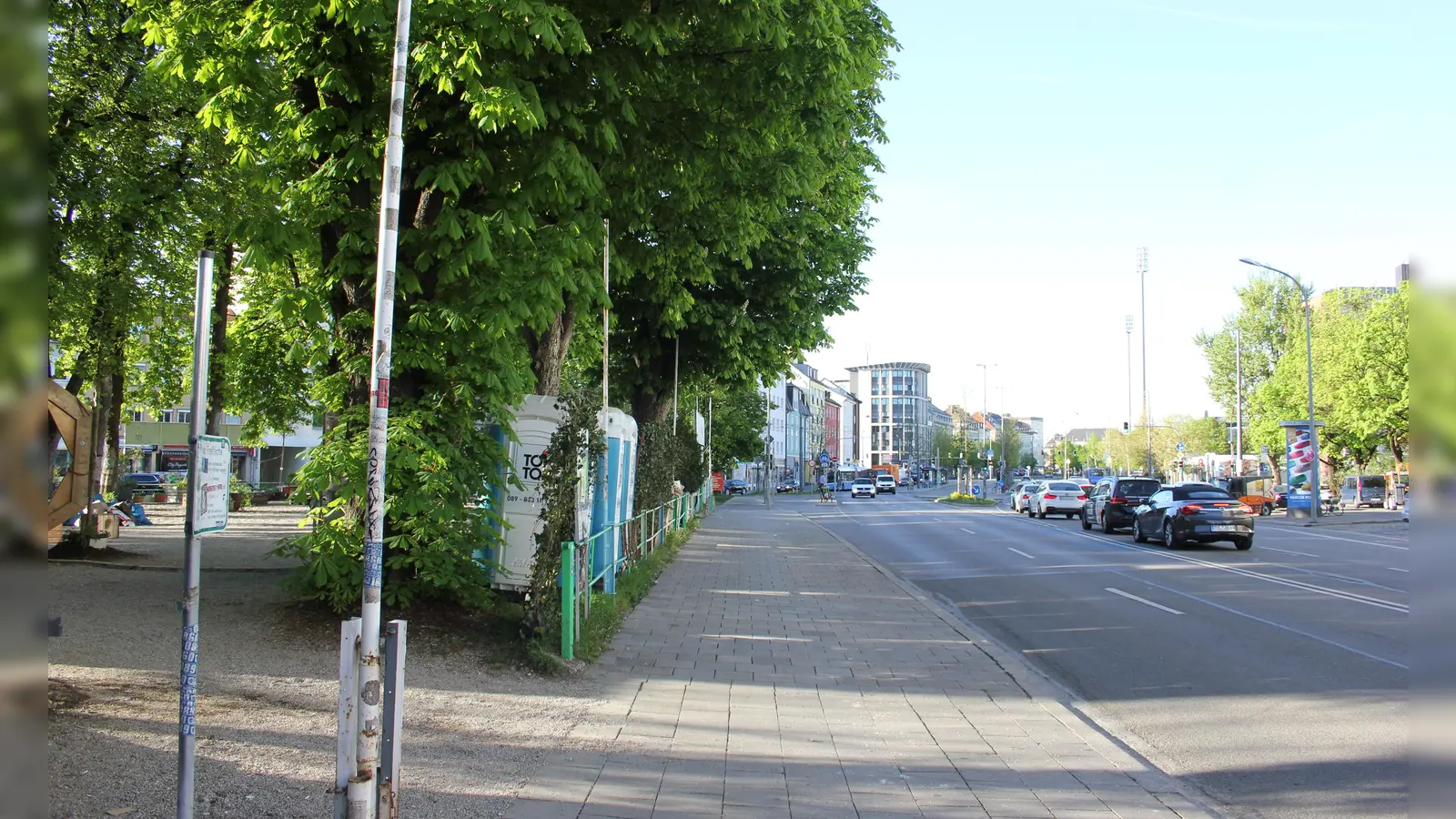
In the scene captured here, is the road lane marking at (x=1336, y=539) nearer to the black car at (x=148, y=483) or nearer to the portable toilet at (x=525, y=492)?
the portable toilet at (x=525, y=492)

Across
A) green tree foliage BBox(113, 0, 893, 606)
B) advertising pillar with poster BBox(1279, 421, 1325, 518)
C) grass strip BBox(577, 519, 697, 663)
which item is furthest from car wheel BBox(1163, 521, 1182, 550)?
green tree foliage BBox(113, 0, 893, 606)

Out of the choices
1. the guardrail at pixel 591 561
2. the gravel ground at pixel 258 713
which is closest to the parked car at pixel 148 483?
the guardrail at pixel 591 561

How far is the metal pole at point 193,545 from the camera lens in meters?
3.89

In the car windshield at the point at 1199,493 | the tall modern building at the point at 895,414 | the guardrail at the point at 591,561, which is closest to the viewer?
the guardrail at the point at 591,561

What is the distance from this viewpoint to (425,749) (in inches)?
253

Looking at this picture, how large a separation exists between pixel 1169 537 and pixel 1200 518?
1.16 meters

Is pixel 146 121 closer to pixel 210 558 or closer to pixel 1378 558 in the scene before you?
pixel 210 558

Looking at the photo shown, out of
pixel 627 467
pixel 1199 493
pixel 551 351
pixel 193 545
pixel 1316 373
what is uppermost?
pixel 1316 373

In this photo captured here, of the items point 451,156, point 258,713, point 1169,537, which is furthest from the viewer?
point 1169,537

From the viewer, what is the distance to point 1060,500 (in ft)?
135

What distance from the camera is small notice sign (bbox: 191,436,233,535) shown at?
391 centimetres

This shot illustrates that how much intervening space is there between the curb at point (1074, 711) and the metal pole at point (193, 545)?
517 centimetres

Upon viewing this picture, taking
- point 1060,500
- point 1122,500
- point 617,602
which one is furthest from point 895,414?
point 617,602

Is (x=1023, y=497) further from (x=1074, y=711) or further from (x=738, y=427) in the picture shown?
(x=1074, y=711)
